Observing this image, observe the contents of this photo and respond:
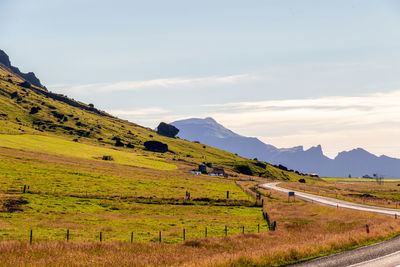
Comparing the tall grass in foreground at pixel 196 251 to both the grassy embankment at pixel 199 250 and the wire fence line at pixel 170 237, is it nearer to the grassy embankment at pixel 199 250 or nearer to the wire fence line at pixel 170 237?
the grassy embankment at pixel 199 250

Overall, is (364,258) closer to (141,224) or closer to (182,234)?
(182,234)

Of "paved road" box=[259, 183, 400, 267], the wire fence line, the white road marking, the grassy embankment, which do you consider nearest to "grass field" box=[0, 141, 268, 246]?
the wire fence line

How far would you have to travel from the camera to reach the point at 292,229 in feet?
131

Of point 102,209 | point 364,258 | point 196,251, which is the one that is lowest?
point 102,209

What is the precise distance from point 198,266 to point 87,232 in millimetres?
21663

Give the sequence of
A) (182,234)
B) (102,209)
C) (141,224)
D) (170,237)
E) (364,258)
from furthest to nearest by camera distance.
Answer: (102,209) < (141,224) < (182,234) < (170,237) < (364,258)

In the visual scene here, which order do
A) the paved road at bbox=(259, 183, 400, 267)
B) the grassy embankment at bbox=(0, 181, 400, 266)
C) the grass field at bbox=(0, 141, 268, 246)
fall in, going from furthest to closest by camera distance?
the grass field at bbox=(0, 141, 268, 246), the grassy embankment at bbox=(0, 181, 400, 266), the paved road at bbox=(259, 183, 400, 267)

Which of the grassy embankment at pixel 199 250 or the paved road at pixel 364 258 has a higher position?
the paved road at pixel 364 258

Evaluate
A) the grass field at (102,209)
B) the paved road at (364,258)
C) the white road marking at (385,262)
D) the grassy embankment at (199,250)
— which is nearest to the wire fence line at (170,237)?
the grass field at (102,209)

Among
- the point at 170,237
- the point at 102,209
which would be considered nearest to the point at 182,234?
the point at 170,237

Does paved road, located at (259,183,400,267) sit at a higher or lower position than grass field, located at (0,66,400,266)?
higher

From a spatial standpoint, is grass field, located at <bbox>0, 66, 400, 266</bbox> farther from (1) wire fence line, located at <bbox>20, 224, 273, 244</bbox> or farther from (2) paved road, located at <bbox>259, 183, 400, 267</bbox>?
(2) paved road, located at <bbox>259, 183, 400, 267</bbox>

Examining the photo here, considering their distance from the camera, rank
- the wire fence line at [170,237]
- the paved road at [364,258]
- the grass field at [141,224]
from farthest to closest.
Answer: the wire fence line at [170,237]
the grass field at [141,224]
the paved road at [364,258]

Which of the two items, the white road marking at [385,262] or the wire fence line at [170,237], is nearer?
the white road marking at [385,262]
